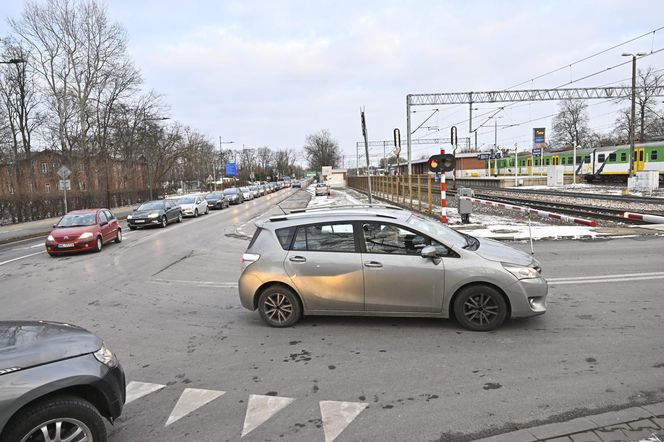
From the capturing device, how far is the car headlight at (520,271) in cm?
511

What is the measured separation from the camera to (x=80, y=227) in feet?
46.9

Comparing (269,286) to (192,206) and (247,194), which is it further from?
(247,194)

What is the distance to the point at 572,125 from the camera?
85625mm

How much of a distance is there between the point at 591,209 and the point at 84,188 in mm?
38122


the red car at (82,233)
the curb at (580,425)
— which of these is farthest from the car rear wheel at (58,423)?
the red car at (82,233)

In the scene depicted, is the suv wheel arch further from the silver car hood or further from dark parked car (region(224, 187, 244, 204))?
dark parked car (region(224, 187, 244, 204))

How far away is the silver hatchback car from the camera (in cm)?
515

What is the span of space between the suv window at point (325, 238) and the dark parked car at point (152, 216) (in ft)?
57.9

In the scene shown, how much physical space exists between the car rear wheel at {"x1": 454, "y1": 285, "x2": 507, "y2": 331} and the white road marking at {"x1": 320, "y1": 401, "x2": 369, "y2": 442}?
2.06m

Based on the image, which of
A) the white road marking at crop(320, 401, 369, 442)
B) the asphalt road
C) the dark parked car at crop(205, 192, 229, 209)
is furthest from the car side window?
the dark parked car at crop(205, 192, 229, 209)

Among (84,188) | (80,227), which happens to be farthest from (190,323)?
(84,188)

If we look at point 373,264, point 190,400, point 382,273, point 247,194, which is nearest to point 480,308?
point 382,273

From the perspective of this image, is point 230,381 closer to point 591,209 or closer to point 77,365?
point 77,365

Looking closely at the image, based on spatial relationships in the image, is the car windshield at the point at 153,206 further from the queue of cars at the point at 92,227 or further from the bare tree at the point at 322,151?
the bare tree at the point at 322,151
